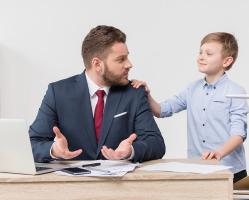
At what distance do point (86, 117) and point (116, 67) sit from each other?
0.28m

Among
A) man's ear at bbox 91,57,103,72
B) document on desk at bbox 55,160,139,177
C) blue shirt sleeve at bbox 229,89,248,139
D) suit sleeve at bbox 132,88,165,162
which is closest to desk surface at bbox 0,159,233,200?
document on desk at bbox 55,160,139,177

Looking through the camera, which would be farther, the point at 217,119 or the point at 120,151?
the point at 217,119

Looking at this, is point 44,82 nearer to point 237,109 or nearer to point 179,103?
point 179,103

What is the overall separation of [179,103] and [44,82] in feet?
4.88

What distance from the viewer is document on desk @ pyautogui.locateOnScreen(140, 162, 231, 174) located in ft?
5.82

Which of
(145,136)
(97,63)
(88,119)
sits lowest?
(145,136)

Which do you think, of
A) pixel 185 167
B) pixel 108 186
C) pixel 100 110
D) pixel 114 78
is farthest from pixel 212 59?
pixel 108 186

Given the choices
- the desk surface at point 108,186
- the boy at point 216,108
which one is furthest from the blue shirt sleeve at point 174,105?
the desk surface at point 108,186

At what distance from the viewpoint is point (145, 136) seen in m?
2.29

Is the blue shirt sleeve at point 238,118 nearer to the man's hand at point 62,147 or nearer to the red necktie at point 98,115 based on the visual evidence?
the red necktie at point 98,115

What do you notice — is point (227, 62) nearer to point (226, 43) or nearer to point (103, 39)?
point (226, 43)

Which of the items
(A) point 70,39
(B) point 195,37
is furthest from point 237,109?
(A) point 70,39

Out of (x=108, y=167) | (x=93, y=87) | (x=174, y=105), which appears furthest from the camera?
(x=174, y=105)

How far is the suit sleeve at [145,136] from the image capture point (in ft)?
6.83
